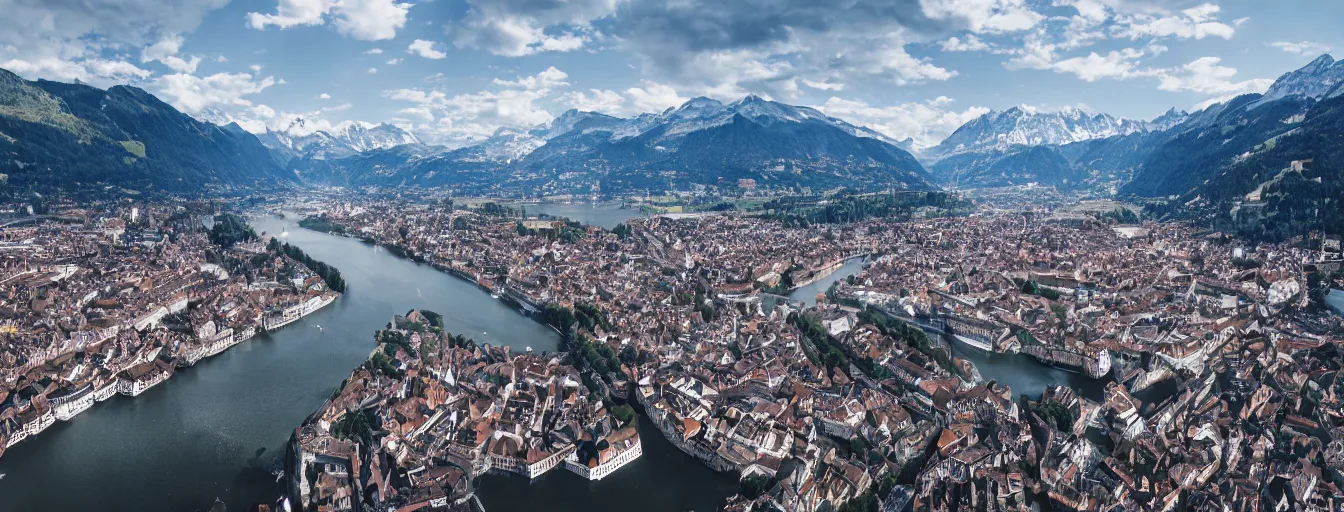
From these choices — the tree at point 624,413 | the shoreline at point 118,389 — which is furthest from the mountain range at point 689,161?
the tree at point 624,413

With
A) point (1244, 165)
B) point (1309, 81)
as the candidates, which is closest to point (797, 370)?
point (1244, 165)

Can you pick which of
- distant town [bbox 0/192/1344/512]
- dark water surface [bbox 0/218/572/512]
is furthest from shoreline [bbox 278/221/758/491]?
dark water surface [bbox 0/218/572/512]

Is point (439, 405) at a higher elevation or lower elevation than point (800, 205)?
higher

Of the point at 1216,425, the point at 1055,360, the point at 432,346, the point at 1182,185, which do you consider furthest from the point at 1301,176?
the point at 432,346

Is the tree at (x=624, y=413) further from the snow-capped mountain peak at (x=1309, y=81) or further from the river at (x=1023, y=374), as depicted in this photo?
the snow-capped mountain peak at (x=1309, y=81)

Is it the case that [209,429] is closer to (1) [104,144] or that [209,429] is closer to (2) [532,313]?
(2) [532,313]

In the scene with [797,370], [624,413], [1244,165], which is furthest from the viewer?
[1244,165]

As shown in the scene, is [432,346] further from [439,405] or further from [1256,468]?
[1256,468]
